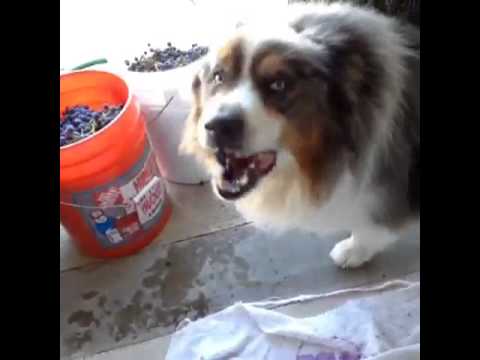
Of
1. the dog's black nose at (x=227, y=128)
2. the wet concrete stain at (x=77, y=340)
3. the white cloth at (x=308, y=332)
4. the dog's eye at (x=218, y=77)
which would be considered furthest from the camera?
the wet concrete stain at (x=77, y=340)

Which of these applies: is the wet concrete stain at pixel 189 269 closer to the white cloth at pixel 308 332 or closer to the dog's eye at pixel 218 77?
the white cloth at pixel 308 332

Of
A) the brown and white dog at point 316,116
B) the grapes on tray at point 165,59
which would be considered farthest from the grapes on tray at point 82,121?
the brown and white dog at point 316,116

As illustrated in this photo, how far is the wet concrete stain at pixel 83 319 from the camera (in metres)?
1.71

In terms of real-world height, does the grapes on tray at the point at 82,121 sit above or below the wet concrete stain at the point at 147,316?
above

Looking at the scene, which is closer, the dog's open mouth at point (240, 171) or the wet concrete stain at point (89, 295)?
the dog's open mouth at point (240, 171)

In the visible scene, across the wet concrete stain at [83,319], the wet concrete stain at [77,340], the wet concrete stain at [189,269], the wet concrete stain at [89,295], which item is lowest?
the wet concrete stain at [77,340]

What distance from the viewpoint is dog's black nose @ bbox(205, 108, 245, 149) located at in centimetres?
120

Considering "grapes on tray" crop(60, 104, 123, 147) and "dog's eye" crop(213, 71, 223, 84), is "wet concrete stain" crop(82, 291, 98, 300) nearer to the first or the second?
"grapes on tray" crop(60, 104, 123, 147)

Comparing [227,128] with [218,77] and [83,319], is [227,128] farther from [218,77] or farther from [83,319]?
[83,319]

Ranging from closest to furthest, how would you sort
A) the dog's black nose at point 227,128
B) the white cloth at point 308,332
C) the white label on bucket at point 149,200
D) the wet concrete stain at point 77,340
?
the dog's black nose at point 227,128 < the white cloth at point 308,332 < the wet concrete stain at point 77,340 < the white label on bucket at point 149,200

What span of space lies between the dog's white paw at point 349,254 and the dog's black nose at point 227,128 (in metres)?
0.60

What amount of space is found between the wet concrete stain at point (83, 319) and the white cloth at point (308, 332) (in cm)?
25

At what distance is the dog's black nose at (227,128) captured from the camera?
120cm
